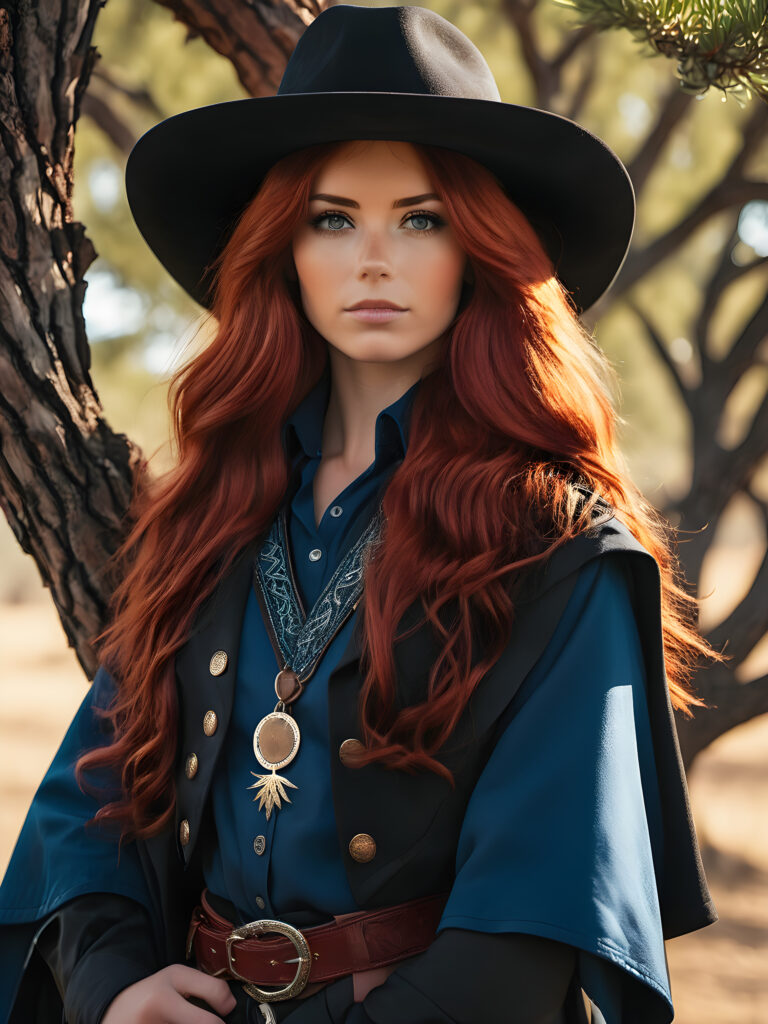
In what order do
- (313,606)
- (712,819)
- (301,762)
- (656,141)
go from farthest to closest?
(712,819) < (656,141) < (313,606) < (301,762)

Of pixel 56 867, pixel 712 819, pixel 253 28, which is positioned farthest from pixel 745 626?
pixel 712 819

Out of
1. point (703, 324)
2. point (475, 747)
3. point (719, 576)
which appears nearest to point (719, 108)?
point (703, 324)

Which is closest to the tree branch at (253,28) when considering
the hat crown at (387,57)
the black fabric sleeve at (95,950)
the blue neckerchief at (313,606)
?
the hat crown at (387,57)

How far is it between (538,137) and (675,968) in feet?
15.9

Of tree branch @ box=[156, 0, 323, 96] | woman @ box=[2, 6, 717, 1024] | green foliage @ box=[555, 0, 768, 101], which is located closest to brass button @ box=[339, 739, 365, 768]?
woman @ box=[2, 6, 717, 1024]

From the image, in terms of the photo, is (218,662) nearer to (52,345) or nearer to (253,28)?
(52,345)

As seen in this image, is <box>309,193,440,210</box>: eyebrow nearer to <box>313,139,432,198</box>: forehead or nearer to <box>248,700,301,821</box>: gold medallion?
<box>313,139,432,198</box>: forehead

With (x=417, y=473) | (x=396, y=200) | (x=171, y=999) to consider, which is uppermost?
(x=396, y=200)

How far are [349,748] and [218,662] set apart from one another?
32 centimetres

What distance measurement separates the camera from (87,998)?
1744mm

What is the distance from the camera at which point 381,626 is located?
1.68m

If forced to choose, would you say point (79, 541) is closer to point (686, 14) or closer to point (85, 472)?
point (85, 472)

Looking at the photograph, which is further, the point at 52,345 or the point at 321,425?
the point at 52,345

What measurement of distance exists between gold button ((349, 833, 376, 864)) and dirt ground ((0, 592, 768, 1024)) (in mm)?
1834
